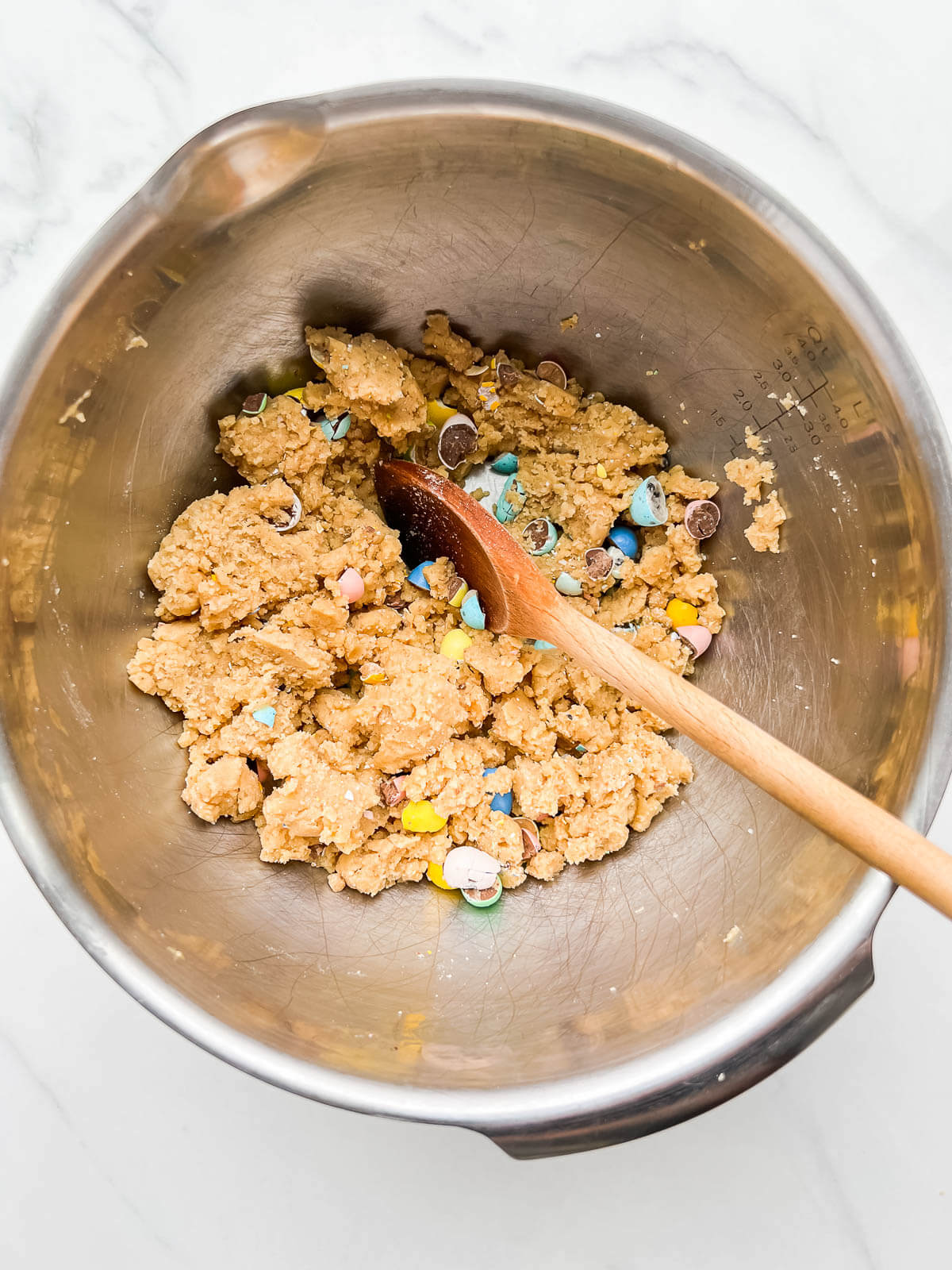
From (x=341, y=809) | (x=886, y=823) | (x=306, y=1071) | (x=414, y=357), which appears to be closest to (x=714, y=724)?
(x=886, y=823)

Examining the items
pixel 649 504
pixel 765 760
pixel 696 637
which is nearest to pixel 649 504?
pixel 649 504

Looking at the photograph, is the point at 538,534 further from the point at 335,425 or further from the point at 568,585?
the point at 335,425

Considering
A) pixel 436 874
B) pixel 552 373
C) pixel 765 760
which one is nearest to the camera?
pixel 765 760

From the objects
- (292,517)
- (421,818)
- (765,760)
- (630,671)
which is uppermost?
(292,517)

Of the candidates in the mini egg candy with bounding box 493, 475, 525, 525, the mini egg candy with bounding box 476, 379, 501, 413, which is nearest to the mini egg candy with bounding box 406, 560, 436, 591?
the mini egg candy with bounding box 493, 475, 525, 525

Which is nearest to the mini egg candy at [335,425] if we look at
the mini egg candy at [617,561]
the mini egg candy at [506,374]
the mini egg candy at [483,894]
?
the mini egg candy at [506,374]

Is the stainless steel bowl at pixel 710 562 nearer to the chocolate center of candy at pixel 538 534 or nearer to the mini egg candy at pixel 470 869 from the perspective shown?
the mini egg candy at pixel 470 869
